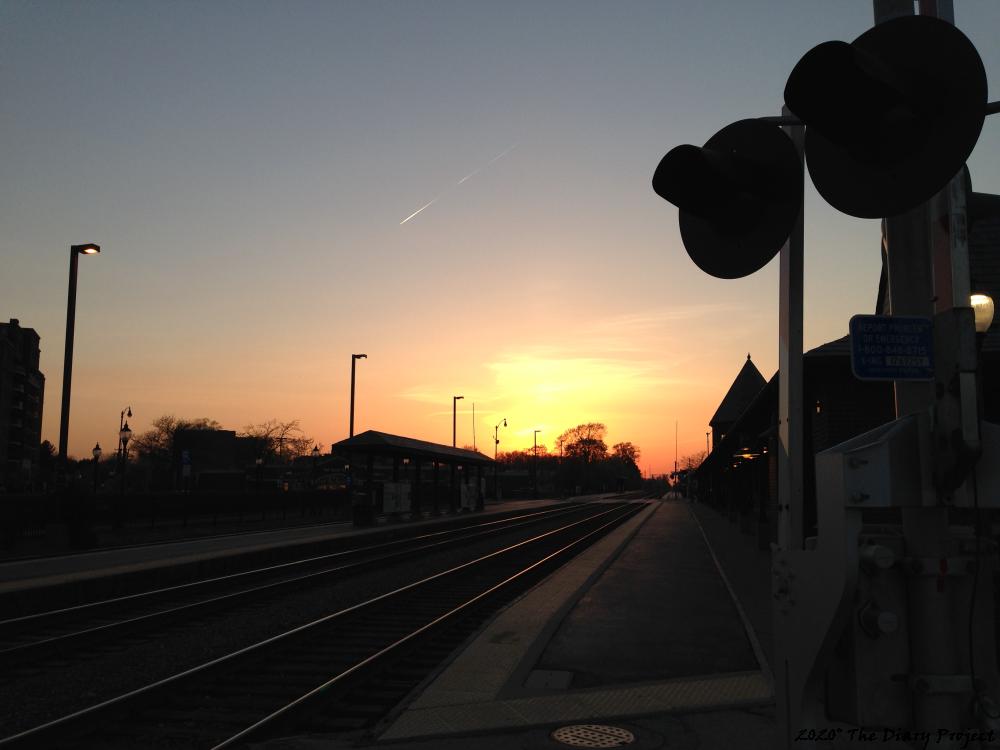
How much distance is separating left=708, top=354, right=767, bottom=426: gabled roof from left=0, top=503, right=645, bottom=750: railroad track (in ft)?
168

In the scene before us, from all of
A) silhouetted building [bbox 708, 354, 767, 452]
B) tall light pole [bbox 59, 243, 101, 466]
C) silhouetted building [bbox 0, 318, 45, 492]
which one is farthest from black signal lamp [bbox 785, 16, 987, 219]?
silhouetted building [bbox 0, 318, 45, 492]

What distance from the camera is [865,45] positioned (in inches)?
101

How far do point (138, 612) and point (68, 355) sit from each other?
11.8 metres

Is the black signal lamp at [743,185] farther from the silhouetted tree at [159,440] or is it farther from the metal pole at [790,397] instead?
the silhouetted tree at [159,440]

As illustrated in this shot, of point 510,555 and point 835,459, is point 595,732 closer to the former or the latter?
point 835,459

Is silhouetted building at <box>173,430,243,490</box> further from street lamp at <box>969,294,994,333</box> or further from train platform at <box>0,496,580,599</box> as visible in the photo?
street lamp at <box>969,294,994,333</box>

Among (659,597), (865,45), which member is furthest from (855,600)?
(659,597)

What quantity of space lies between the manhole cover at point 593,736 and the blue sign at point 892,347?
3796mm

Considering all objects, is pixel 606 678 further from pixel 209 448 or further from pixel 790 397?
pixel 209 448

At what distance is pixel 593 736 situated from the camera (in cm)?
570

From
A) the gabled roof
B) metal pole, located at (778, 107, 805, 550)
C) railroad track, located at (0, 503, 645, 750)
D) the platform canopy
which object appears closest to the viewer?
metal pole, located at (778, 107, 805, 550)

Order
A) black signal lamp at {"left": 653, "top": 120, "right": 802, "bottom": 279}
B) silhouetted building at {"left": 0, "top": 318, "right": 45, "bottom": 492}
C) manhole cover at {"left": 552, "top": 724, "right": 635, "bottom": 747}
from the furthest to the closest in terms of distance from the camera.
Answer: silhouetted building at {"left": 0, "top": 318, "right": 45, "bottom": 492}, manhole cover at {"left": 552, "top": 724, "right": 635, "bottom": 747}, black signal lamp at {"left": 653, "top": 120, "right": 802, "bottom": 279}

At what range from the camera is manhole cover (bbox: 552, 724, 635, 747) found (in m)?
5.53

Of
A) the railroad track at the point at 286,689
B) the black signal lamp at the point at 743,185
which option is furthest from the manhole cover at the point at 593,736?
the black signal lamp at the point at 743,185
